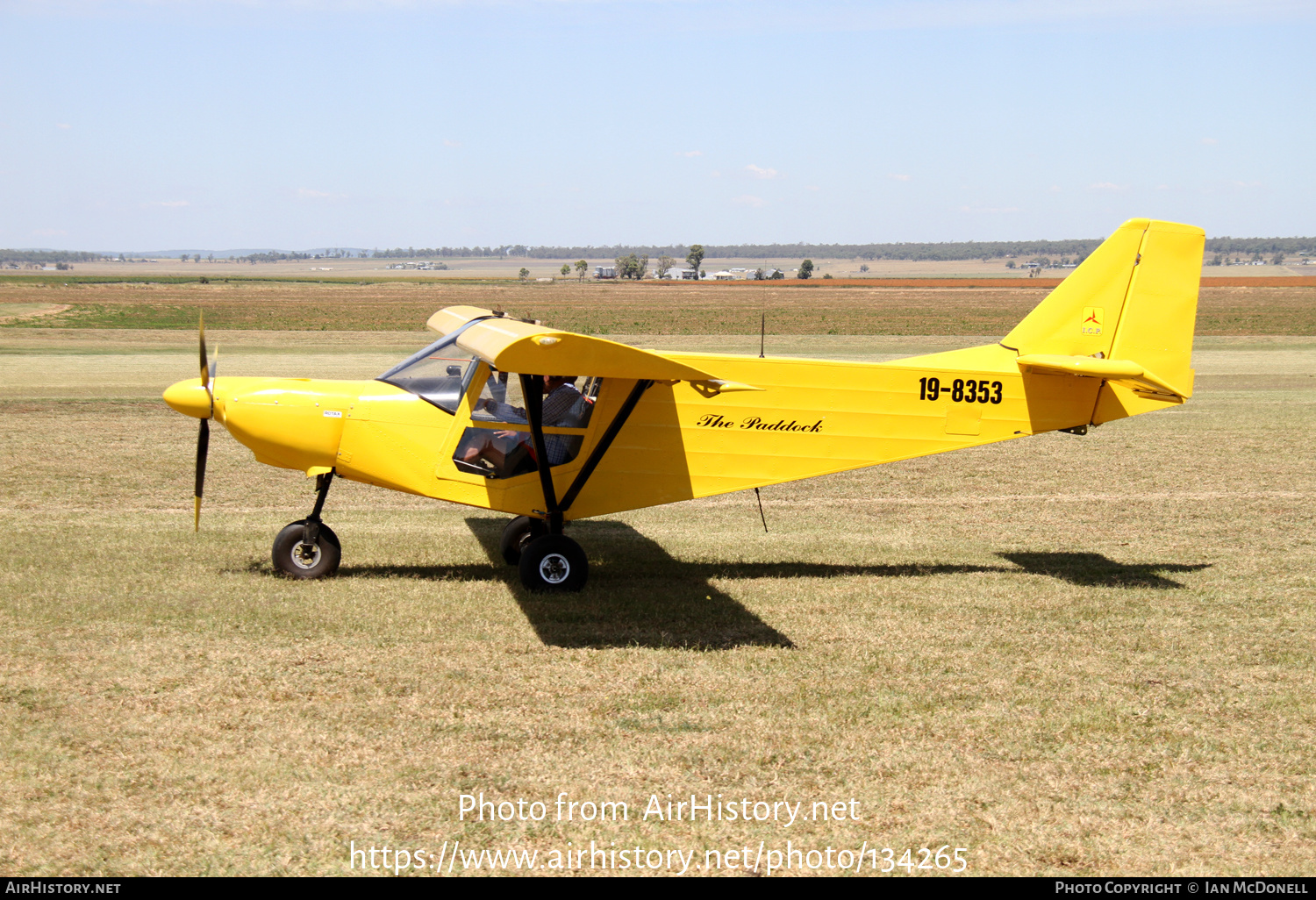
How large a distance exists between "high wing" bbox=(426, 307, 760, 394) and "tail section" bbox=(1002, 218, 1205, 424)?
3728 millimetres

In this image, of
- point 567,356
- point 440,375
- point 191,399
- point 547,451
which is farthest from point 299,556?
point 567,356

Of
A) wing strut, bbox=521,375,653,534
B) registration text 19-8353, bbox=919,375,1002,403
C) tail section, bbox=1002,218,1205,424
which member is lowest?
wing strut, bbox=521,375,653,534

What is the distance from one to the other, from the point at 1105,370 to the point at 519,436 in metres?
5.32

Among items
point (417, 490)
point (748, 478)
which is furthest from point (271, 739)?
point (748, 478)

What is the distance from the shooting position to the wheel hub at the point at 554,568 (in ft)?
30.0

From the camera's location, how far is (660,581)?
988 centimetres

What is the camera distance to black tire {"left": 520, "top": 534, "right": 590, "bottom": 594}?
913 centimetres

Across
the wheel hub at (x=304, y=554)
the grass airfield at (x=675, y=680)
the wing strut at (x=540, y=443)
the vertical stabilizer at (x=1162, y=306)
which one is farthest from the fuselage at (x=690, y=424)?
the grass airfield at (x=675, y=680)

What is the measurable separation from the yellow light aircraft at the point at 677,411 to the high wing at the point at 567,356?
19cm

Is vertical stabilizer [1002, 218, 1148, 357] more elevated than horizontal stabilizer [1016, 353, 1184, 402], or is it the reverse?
vertical stabilizer [1002, 218, 1148, 357]

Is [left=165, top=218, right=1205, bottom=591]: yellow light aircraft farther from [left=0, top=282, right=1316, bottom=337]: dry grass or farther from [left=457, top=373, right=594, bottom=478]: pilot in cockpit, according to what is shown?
[left=0, top=282, right=1316, bottom=337]: dry grass

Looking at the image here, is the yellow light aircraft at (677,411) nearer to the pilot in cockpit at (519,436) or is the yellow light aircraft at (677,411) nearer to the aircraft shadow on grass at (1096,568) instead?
the pilot in cockpit at (519,436)

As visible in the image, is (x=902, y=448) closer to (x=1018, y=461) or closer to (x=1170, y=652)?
(x=1170, y=652)

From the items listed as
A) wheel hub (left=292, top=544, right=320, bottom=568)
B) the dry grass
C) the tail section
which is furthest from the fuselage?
the dry grass
